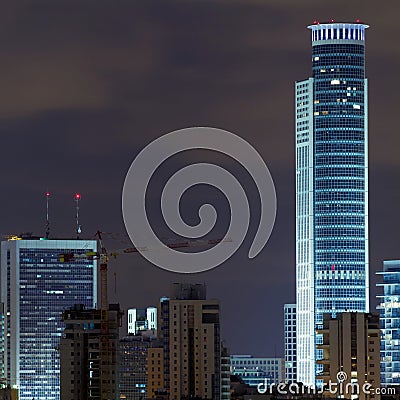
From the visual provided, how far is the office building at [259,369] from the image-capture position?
76062mm

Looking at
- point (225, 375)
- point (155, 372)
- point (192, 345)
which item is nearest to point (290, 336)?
point (155, 372)

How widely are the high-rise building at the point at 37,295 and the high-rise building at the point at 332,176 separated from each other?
29.0 ft

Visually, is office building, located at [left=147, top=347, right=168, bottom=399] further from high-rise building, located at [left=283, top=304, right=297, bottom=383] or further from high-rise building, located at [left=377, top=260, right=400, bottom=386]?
high-rise building, located at [left=283, top=304, right=297, bottom=383]

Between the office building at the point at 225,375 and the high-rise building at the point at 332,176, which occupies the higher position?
the high-rise building at the point at 332,176

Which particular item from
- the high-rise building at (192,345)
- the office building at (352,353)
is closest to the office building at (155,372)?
the high-rise building at (192,345)

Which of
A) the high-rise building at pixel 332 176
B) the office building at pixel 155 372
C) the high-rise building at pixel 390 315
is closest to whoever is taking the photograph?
the office building at pixel 155 372

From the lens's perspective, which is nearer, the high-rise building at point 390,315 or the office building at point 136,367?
the office building at point 136,367

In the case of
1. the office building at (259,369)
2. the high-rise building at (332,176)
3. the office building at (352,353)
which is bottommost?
the office building at (259,369)

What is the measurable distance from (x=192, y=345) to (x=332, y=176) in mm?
38515

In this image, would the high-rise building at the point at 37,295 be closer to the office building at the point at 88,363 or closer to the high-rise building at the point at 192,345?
the high-rise building at the point at 192,345

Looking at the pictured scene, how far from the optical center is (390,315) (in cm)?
9388

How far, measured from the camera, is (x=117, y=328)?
5734 centimetres

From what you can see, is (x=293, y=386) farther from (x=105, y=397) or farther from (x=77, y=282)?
(x=77, y=282)

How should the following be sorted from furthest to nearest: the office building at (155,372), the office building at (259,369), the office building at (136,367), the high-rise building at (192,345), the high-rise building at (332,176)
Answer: the high-rise building at (332,176) < the office building at (259,369) < the office building at (136,367) < the office building at (155,372) < the high-rise building at (192,345)
